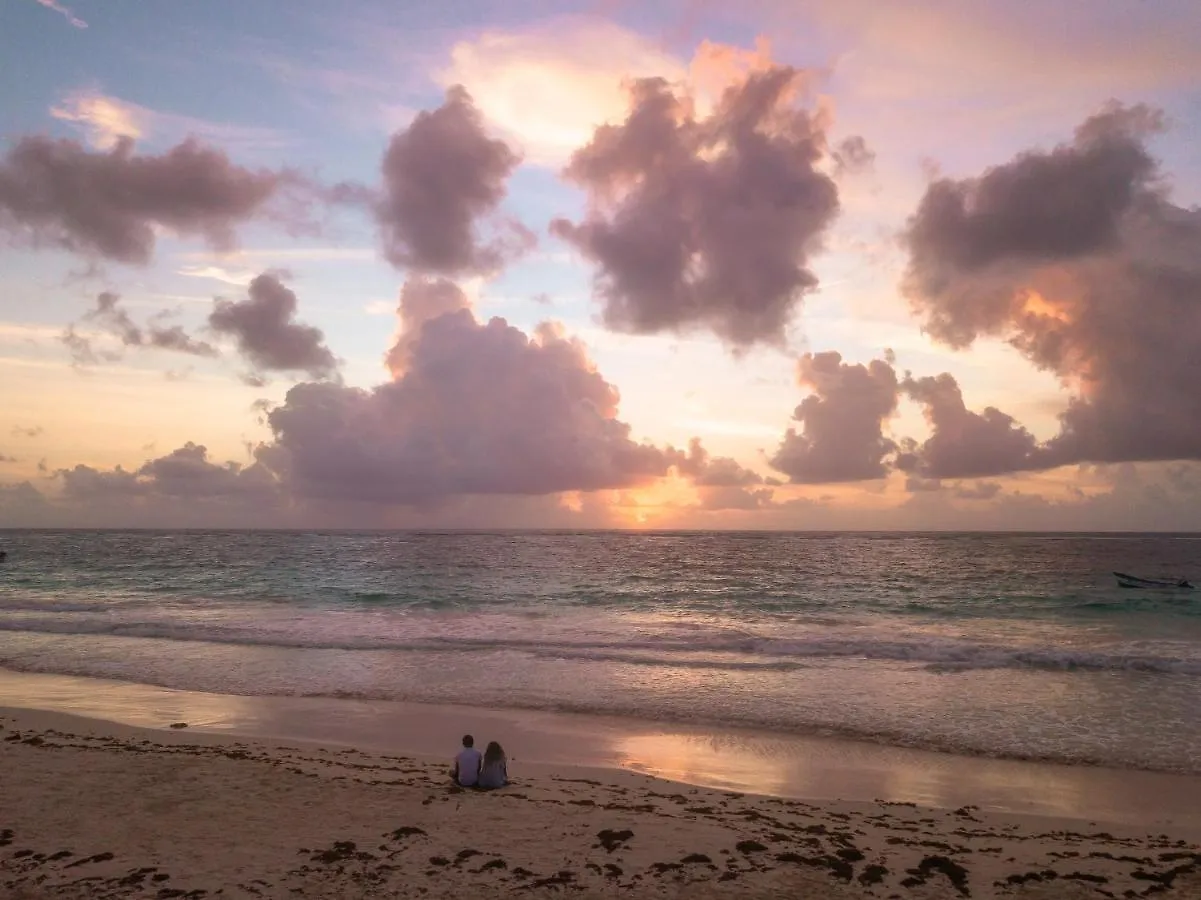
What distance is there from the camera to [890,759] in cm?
1552

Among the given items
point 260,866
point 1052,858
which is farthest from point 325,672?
point 1052,858

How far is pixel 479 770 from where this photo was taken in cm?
1306

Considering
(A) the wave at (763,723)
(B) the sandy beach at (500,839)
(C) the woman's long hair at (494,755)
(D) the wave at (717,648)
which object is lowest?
(D) the wave at (717,648)

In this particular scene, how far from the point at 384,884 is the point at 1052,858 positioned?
29.7 ft

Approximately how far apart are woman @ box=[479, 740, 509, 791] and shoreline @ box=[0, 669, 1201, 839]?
58.5 inches

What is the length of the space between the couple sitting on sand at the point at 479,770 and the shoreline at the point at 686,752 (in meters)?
1.56

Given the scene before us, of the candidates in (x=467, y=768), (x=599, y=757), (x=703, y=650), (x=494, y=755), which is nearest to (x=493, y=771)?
(x=494, y=755)

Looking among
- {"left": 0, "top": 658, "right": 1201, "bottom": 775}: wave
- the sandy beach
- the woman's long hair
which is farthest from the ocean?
the woman's long hair

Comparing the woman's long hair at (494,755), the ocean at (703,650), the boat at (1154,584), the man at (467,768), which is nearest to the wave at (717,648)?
the ocean at (703,650)

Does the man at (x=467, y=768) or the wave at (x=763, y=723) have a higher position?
the man at (x=467, y=768)

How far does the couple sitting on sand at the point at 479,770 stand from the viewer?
12961mm

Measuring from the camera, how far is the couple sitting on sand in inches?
510

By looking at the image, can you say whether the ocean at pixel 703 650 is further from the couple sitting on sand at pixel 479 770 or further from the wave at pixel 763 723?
the couple sitting on sand at pixel 479 770

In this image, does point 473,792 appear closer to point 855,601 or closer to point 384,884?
point 384,884
